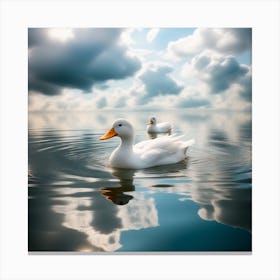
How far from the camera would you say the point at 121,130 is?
4828 millimetres

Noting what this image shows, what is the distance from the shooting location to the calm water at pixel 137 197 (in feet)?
11.9

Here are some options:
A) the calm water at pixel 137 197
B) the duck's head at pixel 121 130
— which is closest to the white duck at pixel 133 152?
the duck's head at pixel 121 130

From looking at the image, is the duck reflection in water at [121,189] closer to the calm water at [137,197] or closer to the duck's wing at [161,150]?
the calm water at [137,197]

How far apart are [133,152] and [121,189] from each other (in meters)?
0.76

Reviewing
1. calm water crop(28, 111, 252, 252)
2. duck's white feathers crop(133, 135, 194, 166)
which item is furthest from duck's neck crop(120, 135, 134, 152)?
calm water crop(28, 111, 252, 252)

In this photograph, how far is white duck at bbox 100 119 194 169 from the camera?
4.82m

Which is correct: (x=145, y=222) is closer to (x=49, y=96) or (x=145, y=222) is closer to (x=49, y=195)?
(x=49, y=195)

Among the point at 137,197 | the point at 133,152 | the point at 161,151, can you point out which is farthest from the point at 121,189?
the point at 161,151

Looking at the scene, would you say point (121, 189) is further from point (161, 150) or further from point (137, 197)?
point (161, 150)

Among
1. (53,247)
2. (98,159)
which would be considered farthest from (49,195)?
(98,159)

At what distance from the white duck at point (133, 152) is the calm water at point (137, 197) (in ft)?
0.39

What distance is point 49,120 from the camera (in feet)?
15.0

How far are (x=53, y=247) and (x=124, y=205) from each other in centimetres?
78

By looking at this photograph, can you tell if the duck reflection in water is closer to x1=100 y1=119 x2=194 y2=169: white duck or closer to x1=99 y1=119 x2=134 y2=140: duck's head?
x1=100 y1=119 x2=194 y2=169: white duck
